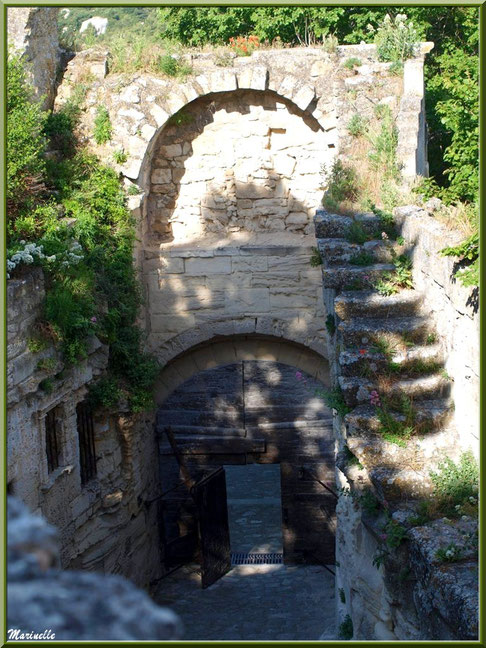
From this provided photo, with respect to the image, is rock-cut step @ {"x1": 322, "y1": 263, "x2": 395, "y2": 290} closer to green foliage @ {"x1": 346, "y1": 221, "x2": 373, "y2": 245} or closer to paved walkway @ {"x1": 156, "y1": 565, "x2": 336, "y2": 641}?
green foliage @ {"x1": 346, "y1": 221, "x2": 373, "y2": 245}

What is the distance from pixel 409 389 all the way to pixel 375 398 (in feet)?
0.81

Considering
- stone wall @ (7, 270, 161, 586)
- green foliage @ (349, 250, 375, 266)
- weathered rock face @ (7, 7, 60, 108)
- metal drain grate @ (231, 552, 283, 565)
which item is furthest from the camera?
metal drain grate @ (231, 552, 283, 565)

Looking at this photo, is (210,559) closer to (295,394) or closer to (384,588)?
(295,394)

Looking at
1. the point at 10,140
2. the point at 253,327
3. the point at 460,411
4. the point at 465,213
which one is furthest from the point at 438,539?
the point at 253,327

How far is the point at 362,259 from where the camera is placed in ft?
23.5

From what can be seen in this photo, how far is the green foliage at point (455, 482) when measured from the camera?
5160 millimetres

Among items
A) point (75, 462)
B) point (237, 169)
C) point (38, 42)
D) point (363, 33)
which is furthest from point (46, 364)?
point (363, 33)

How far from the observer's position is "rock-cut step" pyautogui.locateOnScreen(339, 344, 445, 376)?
6.17 m

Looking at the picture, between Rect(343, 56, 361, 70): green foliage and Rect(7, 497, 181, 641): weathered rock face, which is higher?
Rect(343, 56, 361, 70): green foliage

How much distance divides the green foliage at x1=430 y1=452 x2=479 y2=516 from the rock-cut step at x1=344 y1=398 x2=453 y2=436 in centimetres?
42

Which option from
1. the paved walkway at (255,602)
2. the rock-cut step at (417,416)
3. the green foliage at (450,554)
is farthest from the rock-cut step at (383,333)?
the paved walkway at (255,602)

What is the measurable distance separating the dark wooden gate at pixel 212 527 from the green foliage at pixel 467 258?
6.72m

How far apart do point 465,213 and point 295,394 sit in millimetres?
6184

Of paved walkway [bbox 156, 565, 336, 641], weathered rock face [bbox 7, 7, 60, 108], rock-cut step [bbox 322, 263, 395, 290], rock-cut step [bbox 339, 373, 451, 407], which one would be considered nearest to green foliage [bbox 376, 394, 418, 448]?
rock-cut step [bbox 339, 373, 451, 407]
